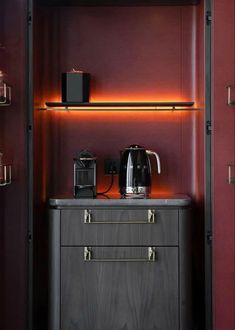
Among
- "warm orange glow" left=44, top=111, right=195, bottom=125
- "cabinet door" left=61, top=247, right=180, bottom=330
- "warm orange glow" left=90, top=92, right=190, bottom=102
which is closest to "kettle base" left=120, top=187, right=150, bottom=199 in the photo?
"cabinet door" left=61, top=247, right=180, bottom=330

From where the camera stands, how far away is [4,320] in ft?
8.34

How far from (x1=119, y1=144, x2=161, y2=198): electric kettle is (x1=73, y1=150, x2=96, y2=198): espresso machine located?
0.16 meters

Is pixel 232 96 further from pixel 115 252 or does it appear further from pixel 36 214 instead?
pixel 36 214

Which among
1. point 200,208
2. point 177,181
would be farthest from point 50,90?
point 200,208

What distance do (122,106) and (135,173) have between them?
1.27ft

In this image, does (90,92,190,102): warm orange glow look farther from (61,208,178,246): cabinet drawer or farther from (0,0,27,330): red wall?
(61,208,178,246): cabinet drawer

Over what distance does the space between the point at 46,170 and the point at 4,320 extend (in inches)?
32.7

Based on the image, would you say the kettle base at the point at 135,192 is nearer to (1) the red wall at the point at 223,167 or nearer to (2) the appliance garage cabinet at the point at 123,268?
(2) the appliance garage cabinet at the point at 123,268

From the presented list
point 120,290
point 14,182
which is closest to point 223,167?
point 120,290

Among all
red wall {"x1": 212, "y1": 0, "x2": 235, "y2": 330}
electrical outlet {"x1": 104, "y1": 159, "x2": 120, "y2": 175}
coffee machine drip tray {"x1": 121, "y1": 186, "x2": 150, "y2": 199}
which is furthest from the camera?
electrical outlet {"x1": 104, "y1": 159, "x2": 120, "y2": 175}

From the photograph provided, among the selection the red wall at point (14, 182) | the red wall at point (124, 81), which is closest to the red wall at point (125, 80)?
the red wall at point (124, 81)

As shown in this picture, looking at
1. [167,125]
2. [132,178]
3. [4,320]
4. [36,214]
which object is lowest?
[4,320]

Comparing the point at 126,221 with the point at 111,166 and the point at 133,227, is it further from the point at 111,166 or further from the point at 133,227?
the point at 111,166

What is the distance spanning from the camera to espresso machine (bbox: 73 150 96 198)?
268cm
